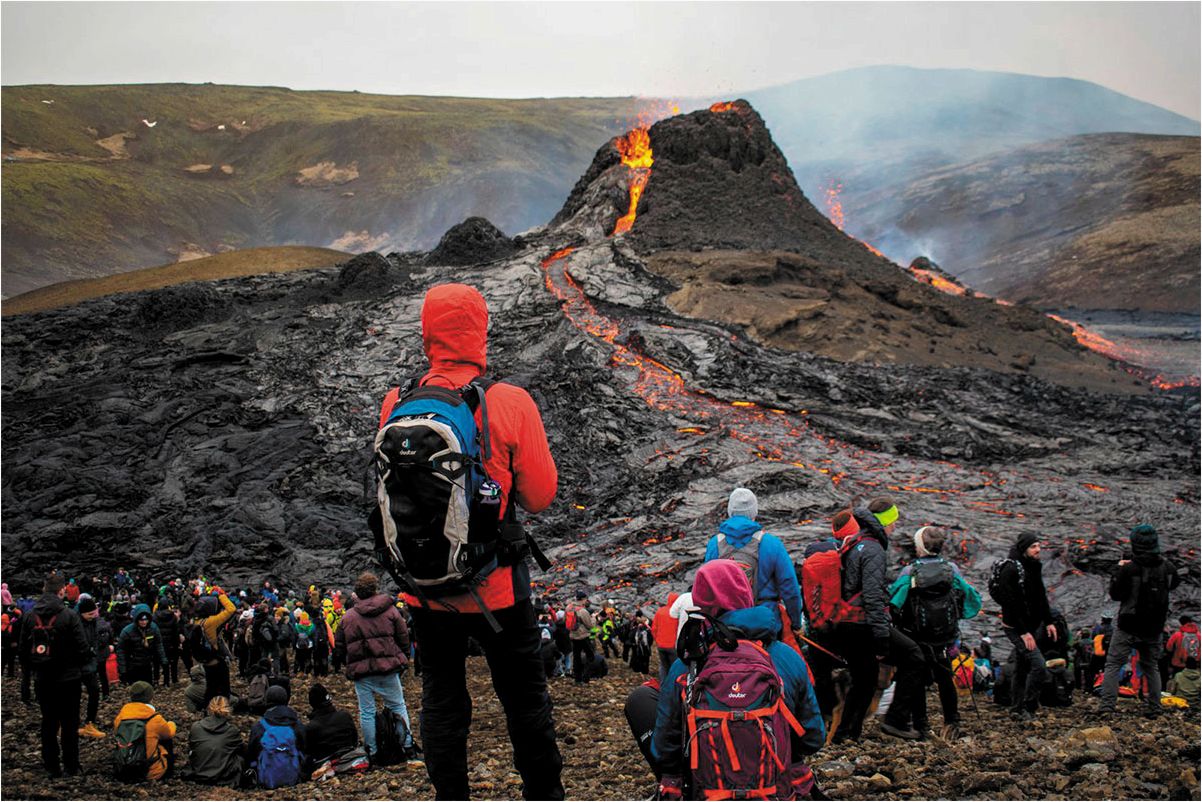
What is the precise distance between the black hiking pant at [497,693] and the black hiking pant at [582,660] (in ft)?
37.3

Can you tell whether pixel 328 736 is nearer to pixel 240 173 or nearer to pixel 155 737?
pixel 155 737

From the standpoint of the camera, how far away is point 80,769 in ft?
28.8

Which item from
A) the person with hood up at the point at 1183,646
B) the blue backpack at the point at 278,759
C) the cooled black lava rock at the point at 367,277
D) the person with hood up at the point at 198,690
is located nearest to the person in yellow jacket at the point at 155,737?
the blue backpack at the point at 278,759

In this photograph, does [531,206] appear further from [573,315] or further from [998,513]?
[998,513]

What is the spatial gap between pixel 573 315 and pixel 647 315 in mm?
2846

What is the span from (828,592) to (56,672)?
6722 millimetres

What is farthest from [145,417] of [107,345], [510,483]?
[510,483]

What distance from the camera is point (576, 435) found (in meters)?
32.0

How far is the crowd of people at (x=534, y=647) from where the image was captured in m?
4.53

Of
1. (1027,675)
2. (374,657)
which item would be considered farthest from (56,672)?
(1027,675)

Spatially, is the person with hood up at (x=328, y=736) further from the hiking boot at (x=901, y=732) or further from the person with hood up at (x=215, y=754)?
the hiking boot at (x=901, y=732)

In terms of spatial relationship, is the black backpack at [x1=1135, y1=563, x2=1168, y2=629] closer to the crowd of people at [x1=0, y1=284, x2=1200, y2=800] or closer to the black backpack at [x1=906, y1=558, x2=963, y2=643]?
the crowd of people at [x1=0, y1=284, x2=1200, y2=800]

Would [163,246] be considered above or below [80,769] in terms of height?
above

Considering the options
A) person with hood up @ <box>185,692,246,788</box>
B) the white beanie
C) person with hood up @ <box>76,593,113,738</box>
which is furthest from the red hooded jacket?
person with hood up @ <box>76,593,113,738</box>
